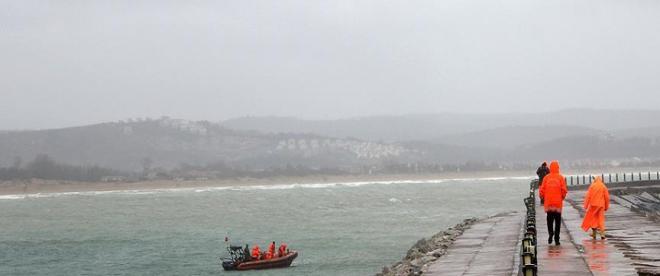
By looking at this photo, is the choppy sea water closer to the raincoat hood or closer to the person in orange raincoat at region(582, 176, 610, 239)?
the person in orange raincoat at region(582, 176, 610, 239)

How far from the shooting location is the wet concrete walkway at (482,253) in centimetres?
2353

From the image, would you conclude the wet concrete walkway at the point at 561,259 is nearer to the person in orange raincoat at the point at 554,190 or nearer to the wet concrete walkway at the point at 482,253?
the wet concrete walkway at the point at 482,253

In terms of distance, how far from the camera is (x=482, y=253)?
28.0 meters

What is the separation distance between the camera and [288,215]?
313ft

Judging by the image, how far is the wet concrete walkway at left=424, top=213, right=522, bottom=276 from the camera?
926 inches

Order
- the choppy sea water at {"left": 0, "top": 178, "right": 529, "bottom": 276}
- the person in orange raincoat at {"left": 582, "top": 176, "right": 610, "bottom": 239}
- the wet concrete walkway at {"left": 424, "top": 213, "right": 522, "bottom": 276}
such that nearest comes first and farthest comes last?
1. the wet concrete walkway at {"left": 424, "top": 213, "right": 522, "bottom": 276}
2. the person in orange raincoat at {"left": 582, "top": 176, "right": 610, "bottom": 239}
3. the choppy sea water at {"left": 0, "top": 178, "right": 529, "bottom": 276}

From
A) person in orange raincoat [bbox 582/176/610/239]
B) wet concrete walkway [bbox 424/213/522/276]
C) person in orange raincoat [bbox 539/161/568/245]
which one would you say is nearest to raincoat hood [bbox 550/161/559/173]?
person in orange raincoat [bbox 539/161/568/245]

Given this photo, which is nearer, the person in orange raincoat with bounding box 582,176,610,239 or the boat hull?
the person in orange raincoat with bounding box 582,176,610,239

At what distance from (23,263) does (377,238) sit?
62.6 ft

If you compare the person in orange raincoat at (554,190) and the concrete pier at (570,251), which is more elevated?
the person in orange raincoat at (554,190)

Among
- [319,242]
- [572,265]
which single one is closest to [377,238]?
[319,242]

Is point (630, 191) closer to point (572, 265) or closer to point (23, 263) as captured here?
point (23, 263)

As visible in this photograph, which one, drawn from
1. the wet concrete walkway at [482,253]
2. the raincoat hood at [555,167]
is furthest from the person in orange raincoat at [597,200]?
the wet concrete walkway at [482,253]

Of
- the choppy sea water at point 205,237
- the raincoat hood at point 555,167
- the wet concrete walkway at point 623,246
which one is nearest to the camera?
the wet concrete walkway at point 623,246
